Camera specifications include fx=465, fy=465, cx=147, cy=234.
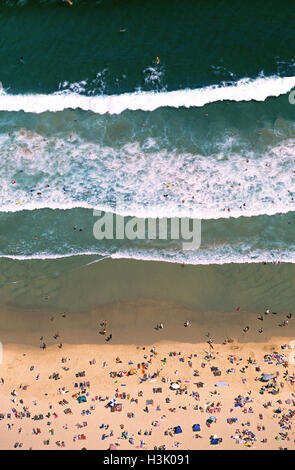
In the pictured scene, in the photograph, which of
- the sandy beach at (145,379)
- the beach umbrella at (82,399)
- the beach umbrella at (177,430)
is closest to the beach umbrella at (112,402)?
the sandy beach at (145,379)

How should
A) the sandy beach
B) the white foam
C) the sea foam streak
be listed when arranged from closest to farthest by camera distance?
the sandy beach → the white foam → the sea foam streak

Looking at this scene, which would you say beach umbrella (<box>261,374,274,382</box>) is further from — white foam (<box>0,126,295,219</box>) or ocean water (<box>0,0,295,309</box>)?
white foam (<box>0,126,295,219</box>)

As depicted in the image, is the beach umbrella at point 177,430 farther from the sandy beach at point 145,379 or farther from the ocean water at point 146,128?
the ocean water at point 146,128

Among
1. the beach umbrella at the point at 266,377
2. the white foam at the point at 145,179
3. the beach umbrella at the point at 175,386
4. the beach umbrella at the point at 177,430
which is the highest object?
the white foam at the point at 145,179

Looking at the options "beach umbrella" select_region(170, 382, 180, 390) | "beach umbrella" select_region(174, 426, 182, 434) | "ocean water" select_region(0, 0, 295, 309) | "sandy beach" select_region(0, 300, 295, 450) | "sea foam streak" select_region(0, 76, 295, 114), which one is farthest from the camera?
"sea foam streak" select_region(0, 76, 295, 114)

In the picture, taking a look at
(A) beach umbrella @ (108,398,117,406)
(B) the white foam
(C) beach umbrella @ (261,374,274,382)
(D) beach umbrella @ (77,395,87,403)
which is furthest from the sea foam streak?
(A) beach umbrella @ (108,398,117,406)

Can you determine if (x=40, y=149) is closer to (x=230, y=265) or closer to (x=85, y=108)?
(x=85, y=108)

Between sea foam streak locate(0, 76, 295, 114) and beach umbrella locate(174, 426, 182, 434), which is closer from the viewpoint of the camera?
beach umbrella locate(174, 426, 182, 434)

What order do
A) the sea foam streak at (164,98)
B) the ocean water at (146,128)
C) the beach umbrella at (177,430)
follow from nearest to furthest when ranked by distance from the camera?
1. the beach umbrella at (177,430)
2. the ocean water at (146,128)
3. the sea foam streak at (164,98)
